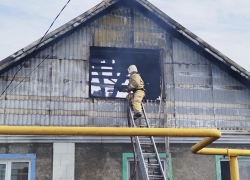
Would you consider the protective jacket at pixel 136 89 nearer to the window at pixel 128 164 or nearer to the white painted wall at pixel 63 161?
the window at pixel 128 164

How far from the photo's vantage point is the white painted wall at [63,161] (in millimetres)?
8195

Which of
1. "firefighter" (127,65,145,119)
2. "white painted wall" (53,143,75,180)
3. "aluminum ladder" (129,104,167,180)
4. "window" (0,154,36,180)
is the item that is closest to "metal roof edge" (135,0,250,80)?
"firefighter" (127,65,145,119)

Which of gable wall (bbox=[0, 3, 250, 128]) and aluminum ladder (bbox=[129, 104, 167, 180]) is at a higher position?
gable wall (bbox=[0, 3, 250, 128])

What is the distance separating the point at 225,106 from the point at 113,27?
341 centimetres

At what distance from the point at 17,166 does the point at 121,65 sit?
4.05 metres

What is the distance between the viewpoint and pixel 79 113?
8.67 m

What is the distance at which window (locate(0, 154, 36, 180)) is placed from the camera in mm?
8141

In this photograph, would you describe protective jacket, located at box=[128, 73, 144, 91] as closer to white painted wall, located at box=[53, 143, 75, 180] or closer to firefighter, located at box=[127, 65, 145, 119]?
firefighter, located at box=[127, 65, 145, 119]

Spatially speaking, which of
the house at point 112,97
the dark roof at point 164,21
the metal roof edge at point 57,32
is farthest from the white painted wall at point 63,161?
the dark roof at point 164,21

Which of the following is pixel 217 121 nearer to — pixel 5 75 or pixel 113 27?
pixel 113 27

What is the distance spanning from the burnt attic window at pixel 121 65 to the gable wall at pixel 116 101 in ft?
0.80

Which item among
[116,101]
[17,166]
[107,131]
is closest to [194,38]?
[116,101]

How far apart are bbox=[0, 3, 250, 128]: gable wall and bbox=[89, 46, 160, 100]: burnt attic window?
0.24 m

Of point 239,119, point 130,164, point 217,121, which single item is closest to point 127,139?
point 130,164
